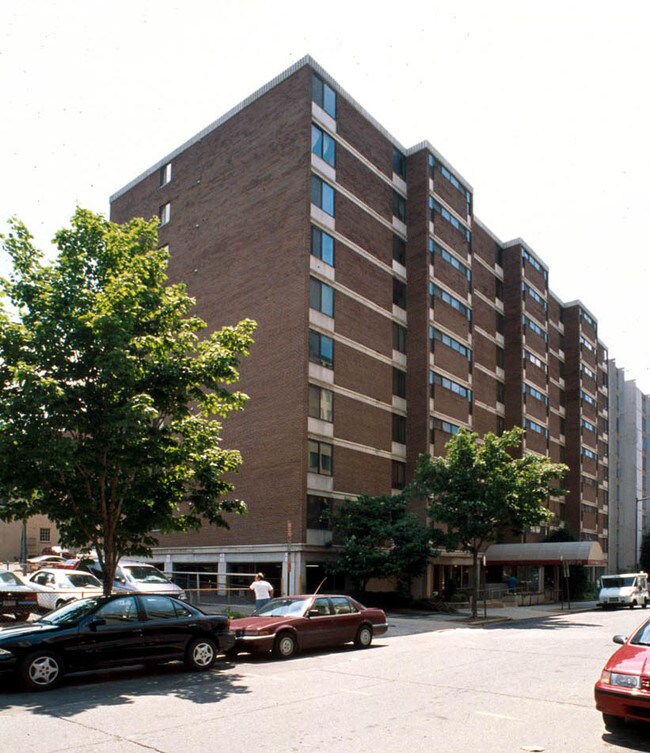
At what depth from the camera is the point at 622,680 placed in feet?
29.8

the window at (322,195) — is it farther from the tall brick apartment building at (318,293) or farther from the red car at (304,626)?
the red car at (304,626)

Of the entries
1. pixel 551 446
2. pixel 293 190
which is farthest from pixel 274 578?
pixel 551 446

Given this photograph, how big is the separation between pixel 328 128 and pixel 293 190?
378 centimetres

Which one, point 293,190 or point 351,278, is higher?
point 293,190

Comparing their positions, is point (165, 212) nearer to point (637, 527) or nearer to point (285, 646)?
point (285, 646)

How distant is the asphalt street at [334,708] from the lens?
881 centimetres

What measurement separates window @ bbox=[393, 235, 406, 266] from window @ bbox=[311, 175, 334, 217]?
652 cm

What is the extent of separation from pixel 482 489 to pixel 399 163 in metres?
20.3

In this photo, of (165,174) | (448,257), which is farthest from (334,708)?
(165,174)

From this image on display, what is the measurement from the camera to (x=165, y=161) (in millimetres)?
44938

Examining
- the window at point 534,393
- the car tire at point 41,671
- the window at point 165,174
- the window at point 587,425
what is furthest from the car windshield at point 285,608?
the window at point 587,425

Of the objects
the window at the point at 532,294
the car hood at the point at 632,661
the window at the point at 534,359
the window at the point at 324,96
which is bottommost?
the car hood at the point at 632,661

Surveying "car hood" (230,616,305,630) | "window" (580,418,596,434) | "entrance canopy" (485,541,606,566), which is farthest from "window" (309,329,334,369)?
"window" (580,418,596,434)

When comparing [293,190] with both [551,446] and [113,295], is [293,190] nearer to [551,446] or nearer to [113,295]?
[113,295]
